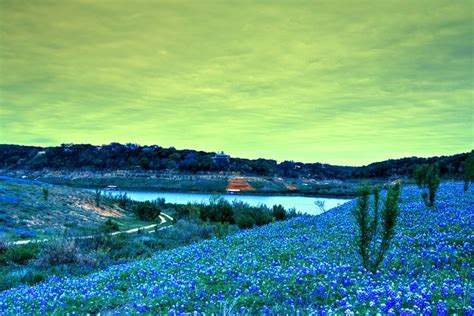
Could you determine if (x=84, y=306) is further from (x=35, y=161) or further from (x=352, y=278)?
(x=35, y=161)

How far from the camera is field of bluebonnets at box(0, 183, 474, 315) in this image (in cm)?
715

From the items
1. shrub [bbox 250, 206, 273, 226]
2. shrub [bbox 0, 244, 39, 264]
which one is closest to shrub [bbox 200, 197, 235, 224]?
shrub [bbox 250, 206, 273, 226]

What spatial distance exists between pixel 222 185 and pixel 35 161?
7256cm

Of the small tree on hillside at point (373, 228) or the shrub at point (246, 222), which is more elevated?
the small tree on hillside at point (373, 228)

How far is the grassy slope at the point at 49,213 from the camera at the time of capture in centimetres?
3056

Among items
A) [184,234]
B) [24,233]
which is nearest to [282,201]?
[184,234]

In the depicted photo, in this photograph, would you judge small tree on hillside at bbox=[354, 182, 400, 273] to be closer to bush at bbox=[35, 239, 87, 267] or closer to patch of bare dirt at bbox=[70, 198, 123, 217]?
bush at bbox=[35, 239, 87, 267]

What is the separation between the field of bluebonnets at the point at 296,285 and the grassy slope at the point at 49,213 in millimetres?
16592

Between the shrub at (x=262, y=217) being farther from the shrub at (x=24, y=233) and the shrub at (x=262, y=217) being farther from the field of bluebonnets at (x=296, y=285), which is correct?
the field of bluebonnets at (x=296, y=285)

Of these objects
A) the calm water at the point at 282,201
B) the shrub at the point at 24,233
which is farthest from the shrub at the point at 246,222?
the shrub at the point at 24,233

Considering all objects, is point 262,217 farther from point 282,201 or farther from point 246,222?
point 282,201

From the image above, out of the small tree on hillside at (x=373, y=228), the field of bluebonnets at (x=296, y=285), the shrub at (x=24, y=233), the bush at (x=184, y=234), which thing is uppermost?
the small tree on hillside at (x=373, y=228)

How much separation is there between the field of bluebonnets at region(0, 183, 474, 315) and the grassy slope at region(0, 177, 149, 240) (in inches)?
653

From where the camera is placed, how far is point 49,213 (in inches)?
1492
